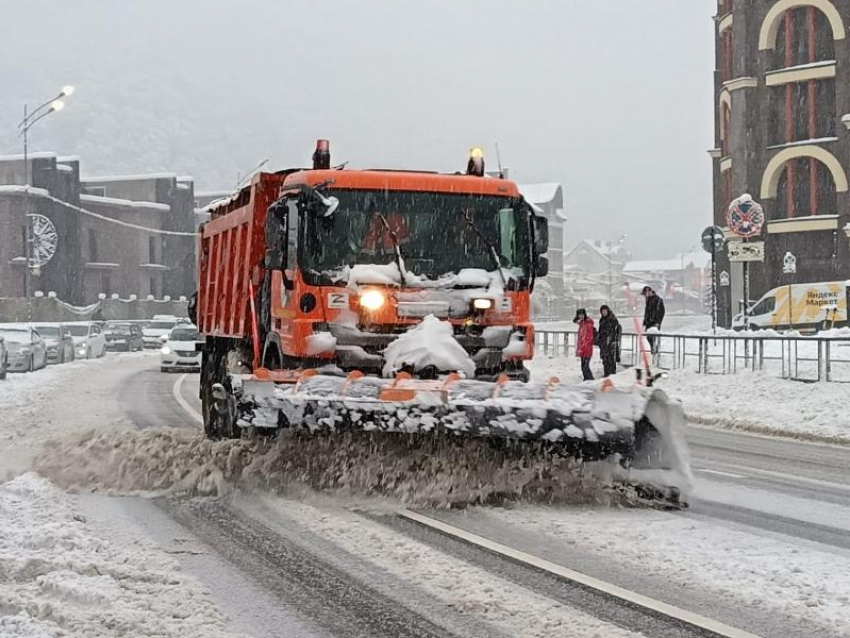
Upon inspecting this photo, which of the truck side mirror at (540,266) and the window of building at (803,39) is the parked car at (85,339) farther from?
the truck side mirror at (540,266)

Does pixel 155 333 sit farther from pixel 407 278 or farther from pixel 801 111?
pixel 407 278

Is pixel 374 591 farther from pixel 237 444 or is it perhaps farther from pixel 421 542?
pixel 237 444

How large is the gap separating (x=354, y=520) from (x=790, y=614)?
11.3ft

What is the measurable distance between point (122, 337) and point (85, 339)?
11.5 meters

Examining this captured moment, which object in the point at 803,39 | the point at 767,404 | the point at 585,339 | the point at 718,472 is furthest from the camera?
the point at 803,39

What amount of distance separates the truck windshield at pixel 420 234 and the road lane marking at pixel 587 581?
257cm

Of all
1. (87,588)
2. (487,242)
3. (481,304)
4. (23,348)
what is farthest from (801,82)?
(87,588)

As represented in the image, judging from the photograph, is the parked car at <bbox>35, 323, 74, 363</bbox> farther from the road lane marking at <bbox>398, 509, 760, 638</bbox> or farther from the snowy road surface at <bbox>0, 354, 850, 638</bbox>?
the road lane marking at <bbox>398, 509, 760, 638</bbox>

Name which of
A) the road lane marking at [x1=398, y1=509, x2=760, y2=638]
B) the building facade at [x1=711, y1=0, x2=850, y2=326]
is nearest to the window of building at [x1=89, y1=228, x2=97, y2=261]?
the building facade at [x1=711, y1=0, x2=850, y2=326]

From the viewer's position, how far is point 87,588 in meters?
5.77

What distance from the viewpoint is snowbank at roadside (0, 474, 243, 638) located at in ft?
17.0

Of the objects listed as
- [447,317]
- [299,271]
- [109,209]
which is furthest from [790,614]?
[109,209]

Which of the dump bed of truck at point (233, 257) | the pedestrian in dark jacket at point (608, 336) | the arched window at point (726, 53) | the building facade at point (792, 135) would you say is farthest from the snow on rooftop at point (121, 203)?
the dump bed of truck at point (233, 257)

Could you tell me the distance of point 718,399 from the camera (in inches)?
768
